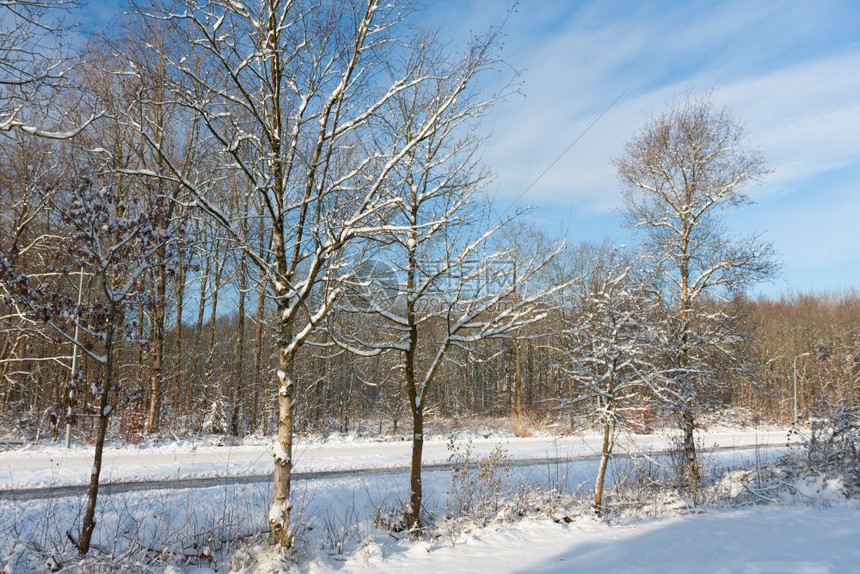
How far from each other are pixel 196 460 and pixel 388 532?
307 inches

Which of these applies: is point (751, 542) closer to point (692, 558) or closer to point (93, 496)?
point (692, 558)

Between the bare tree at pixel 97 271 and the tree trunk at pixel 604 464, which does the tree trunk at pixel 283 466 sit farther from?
the tree trunk at pixel 604 464

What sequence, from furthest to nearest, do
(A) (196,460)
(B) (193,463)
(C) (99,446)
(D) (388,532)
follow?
1. (A) (196,460)
2. (B) (193,463)
3. (D) (388,532)
4. (C) (99,446)

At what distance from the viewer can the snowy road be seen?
9812mm

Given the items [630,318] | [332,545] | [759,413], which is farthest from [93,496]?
[759,413]

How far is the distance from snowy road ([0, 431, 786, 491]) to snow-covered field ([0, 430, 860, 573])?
10cm

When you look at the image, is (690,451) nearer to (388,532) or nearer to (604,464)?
(604,464)

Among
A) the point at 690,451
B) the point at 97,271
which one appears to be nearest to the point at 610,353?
the point at 690,451

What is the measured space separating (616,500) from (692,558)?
448 centimetres

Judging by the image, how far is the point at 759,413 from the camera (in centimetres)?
3562

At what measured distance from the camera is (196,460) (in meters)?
12.4

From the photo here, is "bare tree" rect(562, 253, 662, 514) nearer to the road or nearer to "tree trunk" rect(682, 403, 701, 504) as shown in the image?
the road

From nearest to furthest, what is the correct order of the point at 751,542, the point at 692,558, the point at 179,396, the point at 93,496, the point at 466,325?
the point at 93,496, the point at 692,558, the point at 751,542, the point at 466,325, the point at 179,396

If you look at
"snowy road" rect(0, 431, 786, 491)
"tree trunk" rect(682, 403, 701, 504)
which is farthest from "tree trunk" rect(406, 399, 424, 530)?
"tree trunk" rect(682, 403, 701, 504)
